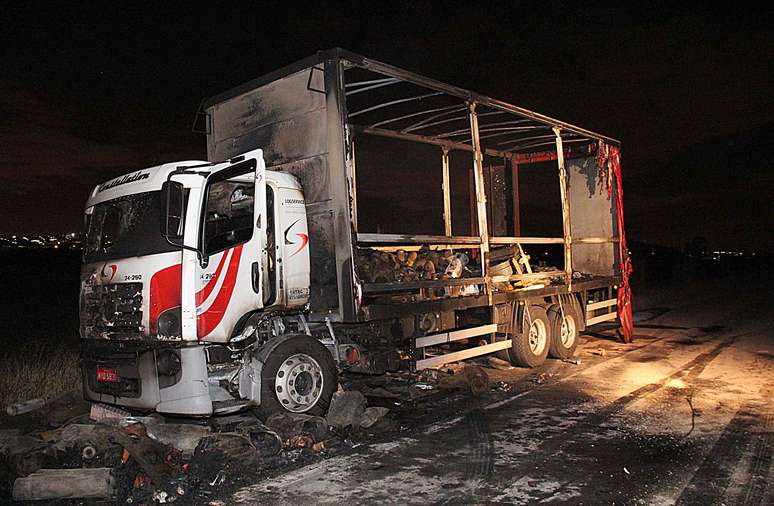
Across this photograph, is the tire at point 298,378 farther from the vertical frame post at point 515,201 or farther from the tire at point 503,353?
the vertical frame post at point 515,201

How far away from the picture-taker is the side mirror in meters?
5.75

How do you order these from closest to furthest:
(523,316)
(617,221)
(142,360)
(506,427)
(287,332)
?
(142,360) < (506,427) < (287,332) < (523,316) < (617,221)

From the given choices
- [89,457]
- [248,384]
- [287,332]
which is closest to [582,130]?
[287,332]

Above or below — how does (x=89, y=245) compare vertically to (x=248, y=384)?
above

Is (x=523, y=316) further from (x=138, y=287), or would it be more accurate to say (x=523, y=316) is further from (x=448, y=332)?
(x=138, y=287)

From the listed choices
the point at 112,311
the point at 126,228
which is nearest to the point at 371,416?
the point at 112,311

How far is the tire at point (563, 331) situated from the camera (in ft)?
35.5

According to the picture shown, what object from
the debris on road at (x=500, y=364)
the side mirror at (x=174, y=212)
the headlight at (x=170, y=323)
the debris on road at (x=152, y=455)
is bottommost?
the debris on road at (x=500, y=364)

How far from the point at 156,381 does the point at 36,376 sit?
12.4 feet

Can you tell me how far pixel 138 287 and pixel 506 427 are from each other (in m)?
3.94

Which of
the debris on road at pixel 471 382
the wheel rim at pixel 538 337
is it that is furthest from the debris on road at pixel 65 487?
the wheel rim at pixel 538 337

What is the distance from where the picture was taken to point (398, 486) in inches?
191

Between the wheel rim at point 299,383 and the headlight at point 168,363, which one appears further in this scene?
the wheel rim at point 299,383

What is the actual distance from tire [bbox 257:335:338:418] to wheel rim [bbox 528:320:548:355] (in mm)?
4479
